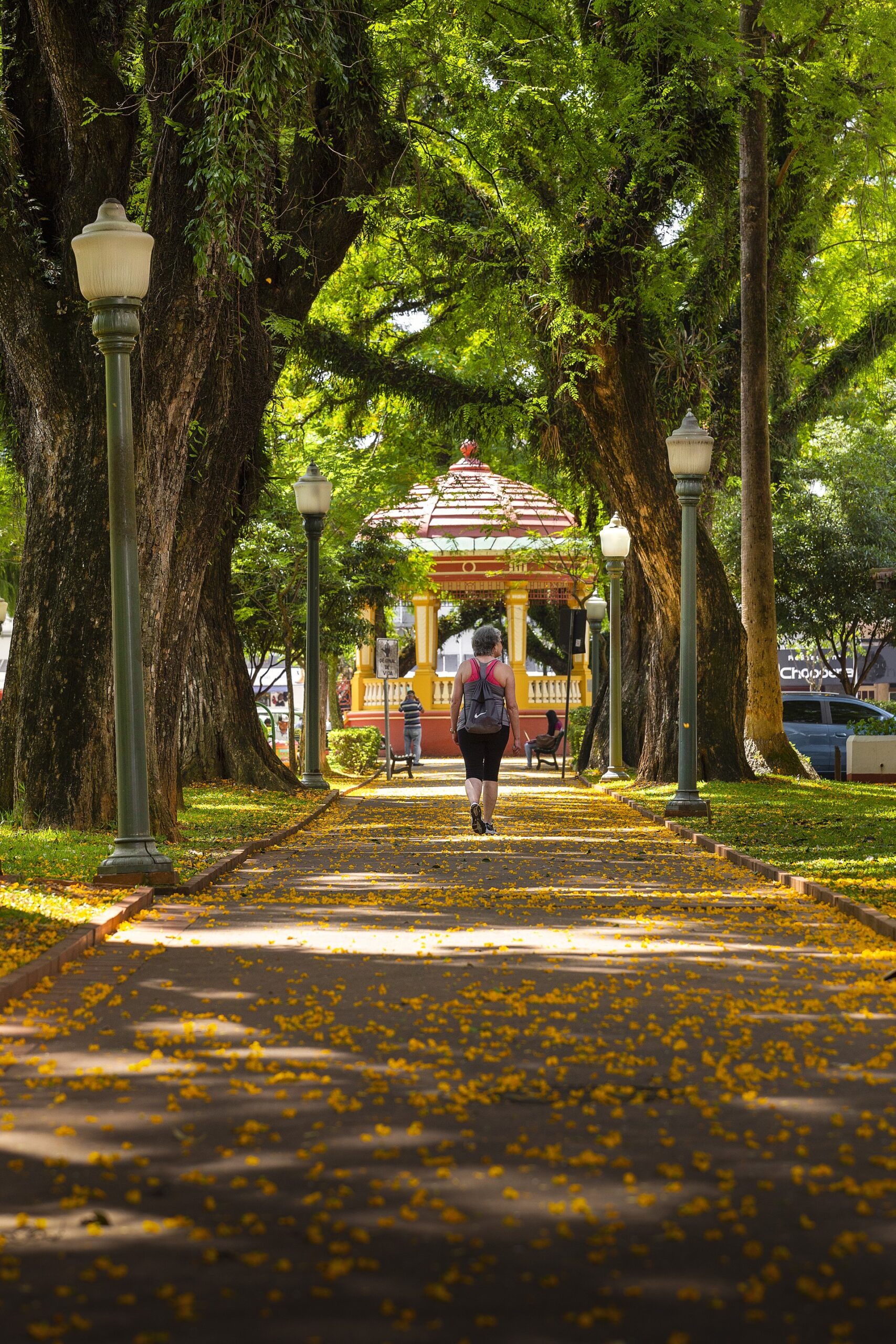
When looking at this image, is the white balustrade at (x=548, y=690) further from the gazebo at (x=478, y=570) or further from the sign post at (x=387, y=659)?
the sign post at (x=387, y=659)

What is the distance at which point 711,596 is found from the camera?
2147 centimetres

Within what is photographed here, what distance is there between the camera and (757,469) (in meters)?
22.1

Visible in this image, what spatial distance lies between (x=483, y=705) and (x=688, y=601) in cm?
260

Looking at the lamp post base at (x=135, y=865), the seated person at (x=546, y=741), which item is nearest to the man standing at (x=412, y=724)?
the seated person at (x=546, y=741)

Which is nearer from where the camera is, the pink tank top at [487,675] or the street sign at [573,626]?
the pink tank top at [487,675]

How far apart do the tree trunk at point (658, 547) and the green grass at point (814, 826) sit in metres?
0.75

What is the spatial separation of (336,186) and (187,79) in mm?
6050

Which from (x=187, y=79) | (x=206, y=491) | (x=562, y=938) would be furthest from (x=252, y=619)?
(x=562, y=938)

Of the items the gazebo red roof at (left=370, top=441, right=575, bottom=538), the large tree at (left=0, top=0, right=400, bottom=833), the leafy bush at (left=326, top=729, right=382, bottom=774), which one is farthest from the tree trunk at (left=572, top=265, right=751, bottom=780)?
the gazebo red roof at (left=370, top=441, right=575, bottom=538)

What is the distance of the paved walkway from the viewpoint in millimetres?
3377

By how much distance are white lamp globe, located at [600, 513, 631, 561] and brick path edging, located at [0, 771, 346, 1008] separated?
38.1ft

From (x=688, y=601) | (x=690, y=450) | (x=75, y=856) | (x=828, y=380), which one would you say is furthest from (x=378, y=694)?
(x=75, y=856)

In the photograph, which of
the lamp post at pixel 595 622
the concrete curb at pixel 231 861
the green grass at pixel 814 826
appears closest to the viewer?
the concrete curb at pixel 231 861

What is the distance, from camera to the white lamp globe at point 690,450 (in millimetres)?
16625
